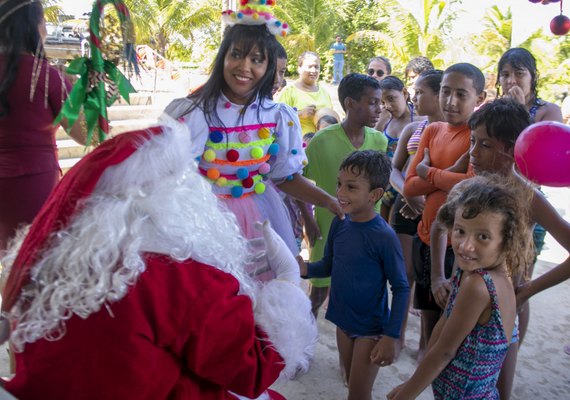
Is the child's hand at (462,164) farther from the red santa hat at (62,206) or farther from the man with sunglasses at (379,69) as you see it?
the man with sunglasses at (379,69)

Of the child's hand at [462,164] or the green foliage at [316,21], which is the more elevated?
the green foliage at [316,21]

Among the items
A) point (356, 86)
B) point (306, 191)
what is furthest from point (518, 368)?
point (356, 86)

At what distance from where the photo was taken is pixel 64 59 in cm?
176

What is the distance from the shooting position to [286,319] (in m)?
1.23

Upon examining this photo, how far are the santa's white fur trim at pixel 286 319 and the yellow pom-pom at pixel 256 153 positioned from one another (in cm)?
92

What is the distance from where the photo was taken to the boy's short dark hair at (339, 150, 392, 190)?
211 centimetres

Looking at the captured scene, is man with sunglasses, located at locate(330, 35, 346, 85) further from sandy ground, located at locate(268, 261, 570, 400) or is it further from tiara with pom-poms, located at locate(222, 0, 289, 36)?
tiara with pom-poms, located at locate(222, 0, 289, 36)

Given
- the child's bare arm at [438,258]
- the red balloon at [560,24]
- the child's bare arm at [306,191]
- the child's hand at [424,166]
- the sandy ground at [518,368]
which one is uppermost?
the red balloon at [560,24]

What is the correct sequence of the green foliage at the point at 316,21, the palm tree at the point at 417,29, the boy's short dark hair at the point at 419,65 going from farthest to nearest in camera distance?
the green foliage at the point at 316,21 < the palm tree at the point at 417,29 < the boy's short dark hair at the point at 419,65

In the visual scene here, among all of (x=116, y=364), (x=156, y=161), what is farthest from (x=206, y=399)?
(x=156, y=161)

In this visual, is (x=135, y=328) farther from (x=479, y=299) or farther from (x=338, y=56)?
(x=338, y=56)

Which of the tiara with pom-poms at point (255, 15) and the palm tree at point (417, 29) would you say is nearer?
the tiara with pom-poms at point (255, 15)

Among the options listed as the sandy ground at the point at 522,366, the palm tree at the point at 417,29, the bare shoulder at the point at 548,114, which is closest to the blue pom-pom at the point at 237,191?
the sandy ground at the point at 522,366

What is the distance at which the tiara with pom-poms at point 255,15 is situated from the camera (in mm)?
2088
